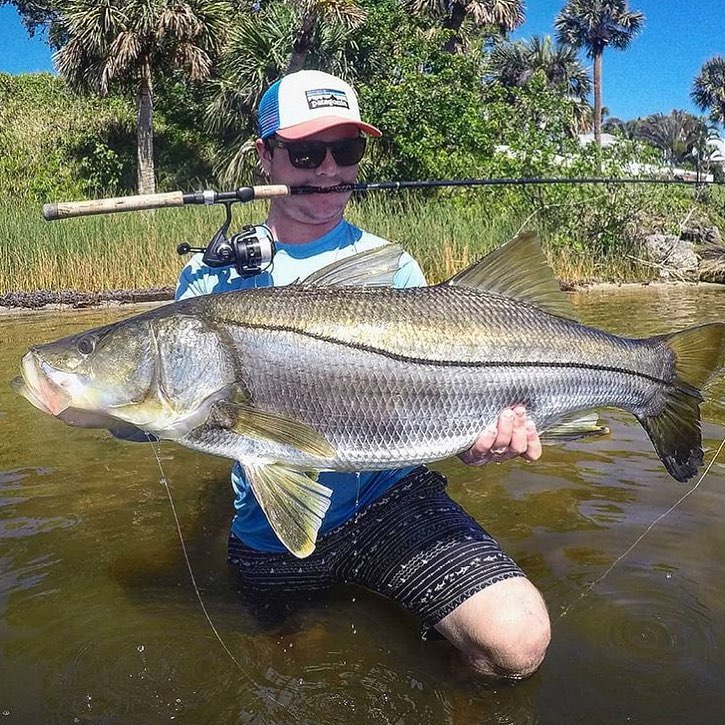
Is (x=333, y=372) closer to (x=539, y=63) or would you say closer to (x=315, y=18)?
(x=315, y=18)

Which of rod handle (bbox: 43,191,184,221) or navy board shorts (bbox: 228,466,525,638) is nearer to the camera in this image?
navy board shorts (bbox: 228,466,525,638)

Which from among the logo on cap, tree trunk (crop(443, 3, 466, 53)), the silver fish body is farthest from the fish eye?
tree trunk (crop(443, 3, 466, 53))

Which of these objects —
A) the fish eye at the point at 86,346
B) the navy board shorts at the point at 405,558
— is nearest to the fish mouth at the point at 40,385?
the fish eye at the point at 86,346

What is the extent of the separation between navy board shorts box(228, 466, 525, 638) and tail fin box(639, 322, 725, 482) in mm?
757

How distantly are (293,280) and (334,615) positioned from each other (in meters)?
1.44

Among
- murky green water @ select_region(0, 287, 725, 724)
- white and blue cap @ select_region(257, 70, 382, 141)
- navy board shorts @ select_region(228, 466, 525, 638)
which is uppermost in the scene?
white and blue cap @ select_region(257, 70, 382, 141)

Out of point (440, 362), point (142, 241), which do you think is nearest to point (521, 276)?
point (440, 362)

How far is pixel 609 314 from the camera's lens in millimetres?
12242

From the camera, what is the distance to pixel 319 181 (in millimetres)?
3469

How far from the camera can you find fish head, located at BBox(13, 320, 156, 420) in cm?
252

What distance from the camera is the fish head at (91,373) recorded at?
252cm

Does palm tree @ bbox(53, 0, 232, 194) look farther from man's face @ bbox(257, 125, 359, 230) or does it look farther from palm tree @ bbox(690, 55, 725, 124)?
palm tree @ bbox(690, 55, 725, 124)

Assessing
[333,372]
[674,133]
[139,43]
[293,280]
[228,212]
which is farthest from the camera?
[674,133]

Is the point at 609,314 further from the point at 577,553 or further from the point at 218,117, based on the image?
the point at 218,117
